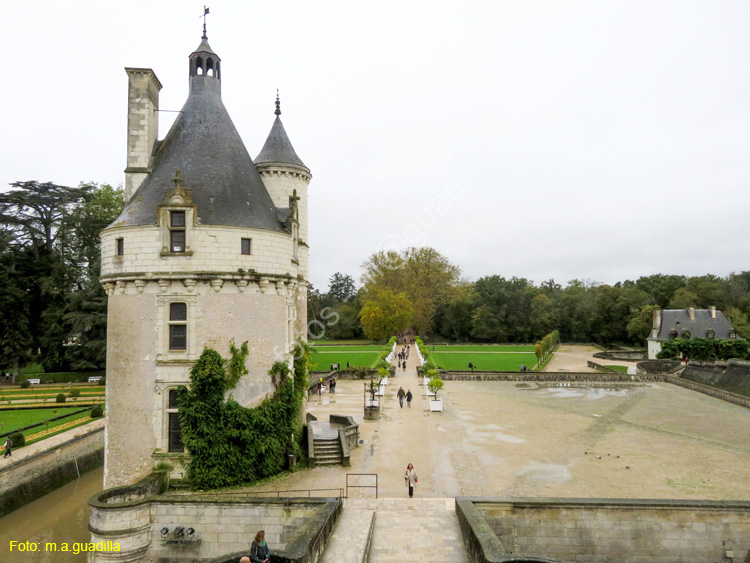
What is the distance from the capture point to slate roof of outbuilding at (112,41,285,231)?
17.2 meters

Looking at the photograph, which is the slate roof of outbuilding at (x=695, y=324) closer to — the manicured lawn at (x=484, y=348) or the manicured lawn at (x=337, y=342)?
the manicured lawn at (x=484, y=348)

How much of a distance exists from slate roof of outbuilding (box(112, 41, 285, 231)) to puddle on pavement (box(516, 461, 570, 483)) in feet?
43.4

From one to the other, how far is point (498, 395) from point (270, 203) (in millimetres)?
24754

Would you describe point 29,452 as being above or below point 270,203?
A: below

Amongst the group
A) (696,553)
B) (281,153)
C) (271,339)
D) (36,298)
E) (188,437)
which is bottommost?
(696,553)

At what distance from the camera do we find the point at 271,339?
17750 millimetres

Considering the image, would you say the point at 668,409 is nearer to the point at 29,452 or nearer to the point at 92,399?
the point at 29,452

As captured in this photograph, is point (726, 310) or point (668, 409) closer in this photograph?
point (668, 409)

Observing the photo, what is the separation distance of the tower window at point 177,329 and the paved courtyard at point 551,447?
18.5 ft

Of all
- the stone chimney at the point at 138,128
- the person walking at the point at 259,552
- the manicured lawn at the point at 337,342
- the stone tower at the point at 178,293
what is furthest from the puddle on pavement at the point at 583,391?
the manicured lawn at the point at 337,342

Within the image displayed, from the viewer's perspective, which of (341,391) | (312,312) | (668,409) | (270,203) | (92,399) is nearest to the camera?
(270,203)

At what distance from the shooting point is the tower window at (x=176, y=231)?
1670 centimetres

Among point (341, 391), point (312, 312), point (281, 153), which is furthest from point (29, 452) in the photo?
point (312, 312)

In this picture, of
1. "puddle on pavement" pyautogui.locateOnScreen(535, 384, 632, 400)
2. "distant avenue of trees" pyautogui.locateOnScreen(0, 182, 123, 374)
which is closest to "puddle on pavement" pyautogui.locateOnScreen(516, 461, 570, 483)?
"puddle on pavement" pyautogui.locateOnScreen(535, 384, 632, 400)
